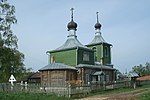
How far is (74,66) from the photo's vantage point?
41.5 m

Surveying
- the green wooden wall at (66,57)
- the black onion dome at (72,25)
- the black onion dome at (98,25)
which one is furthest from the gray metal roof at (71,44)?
the black onion dome at (98,25)

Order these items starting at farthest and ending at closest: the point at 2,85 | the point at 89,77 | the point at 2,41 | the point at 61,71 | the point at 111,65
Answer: the point at 111,65, the point at 89,77, the point at 61,71, the point at 2,41, the point at 2,85

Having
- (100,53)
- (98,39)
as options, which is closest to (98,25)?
(98,39)

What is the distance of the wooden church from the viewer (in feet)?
128

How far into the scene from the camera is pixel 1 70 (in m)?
35.4

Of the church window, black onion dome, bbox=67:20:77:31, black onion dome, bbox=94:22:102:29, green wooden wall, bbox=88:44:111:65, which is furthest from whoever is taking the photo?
black onion dome, bbox=94:22:102:29

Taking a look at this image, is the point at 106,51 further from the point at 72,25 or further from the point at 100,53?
the point at 72,25

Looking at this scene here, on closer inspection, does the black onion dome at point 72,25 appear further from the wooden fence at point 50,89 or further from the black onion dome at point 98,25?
the wooden fence at point 50,89

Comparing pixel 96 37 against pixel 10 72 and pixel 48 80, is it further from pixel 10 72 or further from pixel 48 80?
pixel 10 72

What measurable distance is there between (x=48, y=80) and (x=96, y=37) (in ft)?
46.5

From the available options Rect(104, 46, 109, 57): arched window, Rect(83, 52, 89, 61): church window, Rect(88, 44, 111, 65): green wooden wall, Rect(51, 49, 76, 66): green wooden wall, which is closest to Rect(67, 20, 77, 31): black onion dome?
Rect(51, 49, 76, 66): green wooden wall

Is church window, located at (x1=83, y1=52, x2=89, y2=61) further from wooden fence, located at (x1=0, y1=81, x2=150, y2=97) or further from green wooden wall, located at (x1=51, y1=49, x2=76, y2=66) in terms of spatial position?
wooden fence, located at (x1=0, y1=81, x2=150, y2=97)

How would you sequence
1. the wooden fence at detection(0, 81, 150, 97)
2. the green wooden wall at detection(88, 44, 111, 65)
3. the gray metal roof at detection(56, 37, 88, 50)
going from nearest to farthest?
the wooden fence at detection(0, 81, 150, 97) → the gray metal roof at detection(56, 37, 88, 50) → the green wooden wall at detection(88, 44, 111, 65)

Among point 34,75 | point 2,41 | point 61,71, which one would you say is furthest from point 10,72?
point 34,75
